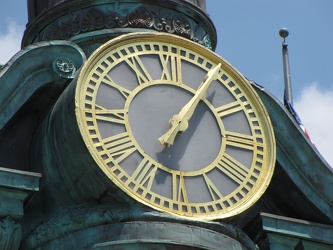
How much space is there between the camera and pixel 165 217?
16656 mm

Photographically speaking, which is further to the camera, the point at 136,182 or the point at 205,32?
the point at 205,32

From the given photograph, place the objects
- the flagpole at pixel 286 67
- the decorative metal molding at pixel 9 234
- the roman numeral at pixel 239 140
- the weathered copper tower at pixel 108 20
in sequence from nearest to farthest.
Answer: the decorative metal molding at pixel 9 234, the roman numeral at pixel 239 140, the weathered copper tower at pixel 108 20, the flagpole at pixel 286 67

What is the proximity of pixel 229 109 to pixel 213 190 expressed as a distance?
2.73 feet

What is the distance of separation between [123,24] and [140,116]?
3.52 feet

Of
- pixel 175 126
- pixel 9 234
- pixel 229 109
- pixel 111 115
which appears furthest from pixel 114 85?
pixel 9 234

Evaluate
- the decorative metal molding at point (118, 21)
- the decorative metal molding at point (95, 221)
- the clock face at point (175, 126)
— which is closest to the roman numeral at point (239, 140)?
the clock face at point (175, 126)

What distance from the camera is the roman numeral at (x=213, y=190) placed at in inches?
675

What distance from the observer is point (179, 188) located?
670 inches

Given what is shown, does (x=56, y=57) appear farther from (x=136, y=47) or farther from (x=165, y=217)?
(x=165, y=217)

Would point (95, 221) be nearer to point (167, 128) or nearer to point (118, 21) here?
point (167, 128)

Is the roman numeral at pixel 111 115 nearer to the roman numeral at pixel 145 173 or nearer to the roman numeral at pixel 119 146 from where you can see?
the roman numeral at pixel 119 146

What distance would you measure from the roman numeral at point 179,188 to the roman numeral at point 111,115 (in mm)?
618

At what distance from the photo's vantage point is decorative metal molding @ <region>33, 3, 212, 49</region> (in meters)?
18.0

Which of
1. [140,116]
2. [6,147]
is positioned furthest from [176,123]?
[6,147]
